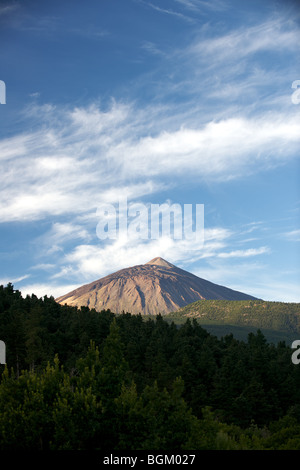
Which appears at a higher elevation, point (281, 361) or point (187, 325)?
point (187, 325)

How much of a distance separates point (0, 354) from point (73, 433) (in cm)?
3571

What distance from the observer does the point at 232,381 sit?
71688mm

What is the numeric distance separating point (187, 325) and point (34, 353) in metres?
42.8

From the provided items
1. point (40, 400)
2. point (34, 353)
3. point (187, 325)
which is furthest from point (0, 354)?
point (187, 325)

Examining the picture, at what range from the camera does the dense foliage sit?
34250 millimetres

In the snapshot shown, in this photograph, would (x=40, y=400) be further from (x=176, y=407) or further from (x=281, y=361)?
(x=281, y=361)

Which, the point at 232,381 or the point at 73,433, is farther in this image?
the point at 232,381

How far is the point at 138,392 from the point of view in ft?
228

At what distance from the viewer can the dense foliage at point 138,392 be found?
34.2 metres

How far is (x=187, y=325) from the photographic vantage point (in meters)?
106
